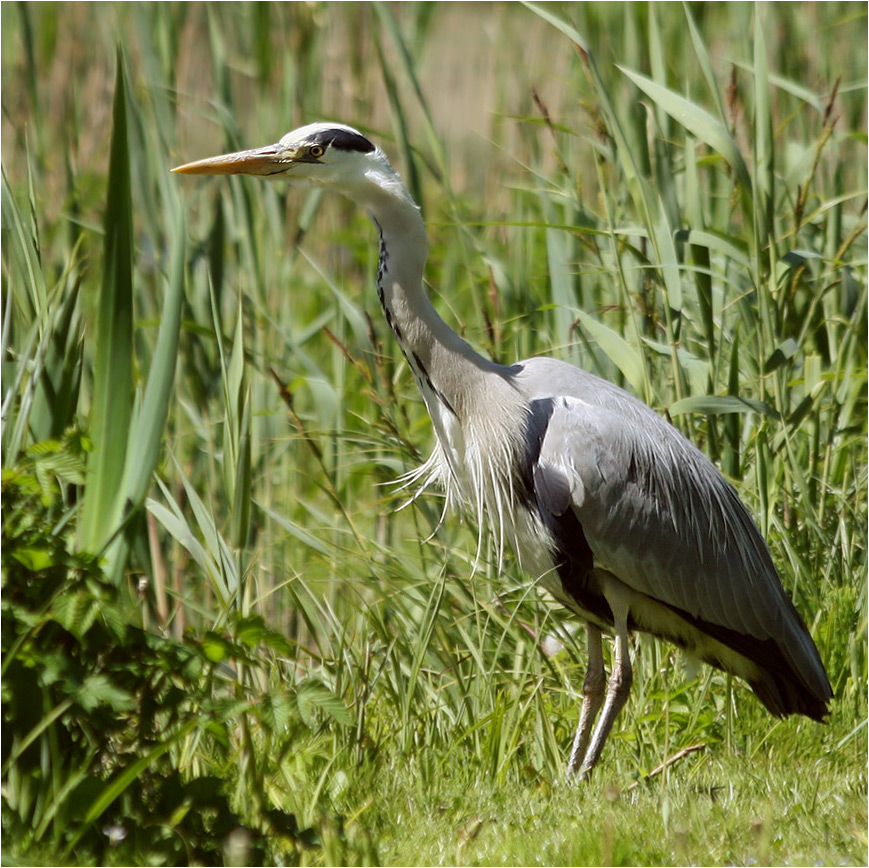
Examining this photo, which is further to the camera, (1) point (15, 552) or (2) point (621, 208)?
(2) point (621, 208)

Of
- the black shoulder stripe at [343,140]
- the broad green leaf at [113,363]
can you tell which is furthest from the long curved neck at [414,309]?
the broad green leaf at [113,363]

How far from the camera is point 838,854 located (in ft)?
8.80

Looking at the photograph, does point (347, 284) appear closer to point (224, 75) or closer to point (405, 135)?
point (224, 75)

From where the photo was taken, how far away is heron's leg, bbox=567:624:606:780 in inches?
138

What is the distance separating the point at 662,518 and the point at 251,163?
1572mm

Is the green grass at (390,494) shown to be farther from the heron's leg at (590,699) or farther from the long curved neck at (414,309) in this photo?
the long curved neck at (414,309)

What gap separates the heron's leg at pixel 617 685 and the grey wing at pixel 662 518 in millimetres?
114

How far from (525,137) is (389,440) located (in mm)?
2150

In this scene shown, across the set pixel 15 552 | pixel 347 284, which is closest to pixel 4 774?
pixel 15 552

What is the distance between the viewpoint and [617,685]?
11.7 ft

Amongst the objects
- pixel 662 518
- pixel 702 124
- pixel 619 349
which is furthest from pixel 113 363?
pixel 702 124

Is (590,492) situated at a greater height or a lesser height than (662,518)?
greater

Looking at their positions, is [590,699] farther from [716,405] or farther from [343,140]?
[343,140]

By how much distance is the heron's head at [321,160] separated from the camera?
3545mm
